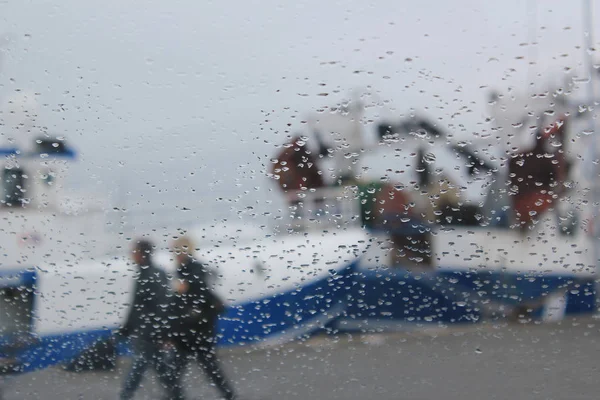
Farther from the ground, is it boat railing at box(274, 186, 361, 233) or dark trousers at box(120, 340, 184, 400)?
boat railing at box(274, 186, 361, 233)

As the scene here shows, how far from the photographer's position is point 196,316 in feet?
4.96

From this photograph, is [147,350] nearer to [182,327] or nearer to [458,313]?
[182,327]

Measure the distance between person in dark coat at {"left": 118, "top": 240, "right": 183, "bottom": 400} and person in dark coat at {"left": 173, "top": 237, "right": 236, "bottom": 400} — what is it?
0.03 meters

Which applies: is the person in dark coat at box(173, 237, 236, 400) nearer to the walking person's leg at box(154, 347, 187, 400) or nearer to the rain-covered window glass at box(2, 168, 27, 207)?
the walking person's leg at box(154, 347, 187, 400)

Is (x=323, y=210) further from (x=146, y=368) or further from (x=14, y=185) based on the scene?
(x=14, y=185)

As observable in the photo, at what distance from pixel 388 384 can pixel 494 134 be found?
0.56m

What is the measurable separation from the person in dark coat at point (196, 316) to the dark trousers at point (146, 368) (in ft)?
0.12

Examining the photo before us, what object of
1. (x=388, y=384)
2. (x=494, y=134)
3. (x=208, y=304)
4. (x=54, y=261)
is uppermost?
(x=494, y=134)

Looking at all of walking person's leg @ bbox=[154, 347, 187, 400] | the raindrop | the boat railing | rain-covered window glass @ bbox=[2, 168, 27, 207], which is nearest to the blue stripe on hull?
the boat railing

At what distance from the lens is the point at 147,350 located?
5.04 feet

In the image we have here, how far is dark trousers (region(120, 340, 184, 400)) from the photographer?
153 centimetres

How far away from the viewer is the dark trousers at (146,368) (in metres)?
1.53

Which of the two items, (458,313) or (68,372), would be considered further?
(68,372)

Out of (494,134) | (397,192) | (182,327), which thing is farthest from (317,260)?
(494,134)
